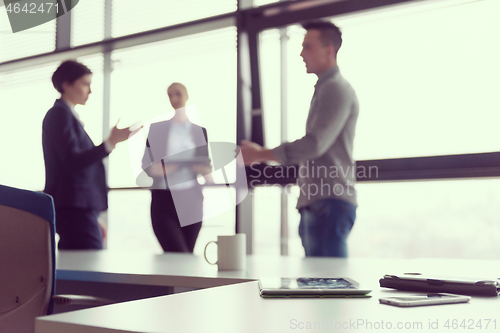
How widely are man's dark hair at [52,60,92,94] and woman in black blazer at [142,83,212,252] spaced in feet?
1.72

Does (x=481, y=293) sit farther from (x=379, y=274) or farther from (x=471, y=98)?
(x=471, y=98)

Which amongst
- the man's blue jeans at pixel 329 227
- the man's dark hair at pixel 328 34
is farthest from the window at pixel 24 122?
the man's blue jeans at pixel 329 227

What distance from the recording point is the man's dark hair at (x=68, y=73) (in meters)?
2.61

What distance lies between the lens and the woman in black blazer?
2.73 metres

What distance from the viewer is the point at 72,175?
2.44 metres

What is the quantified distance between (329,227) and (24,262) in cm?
122

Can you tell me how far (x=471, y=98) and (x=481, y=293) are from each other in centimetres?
215

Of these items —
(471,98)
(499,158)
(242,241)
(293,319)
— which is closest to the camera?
(293,319)

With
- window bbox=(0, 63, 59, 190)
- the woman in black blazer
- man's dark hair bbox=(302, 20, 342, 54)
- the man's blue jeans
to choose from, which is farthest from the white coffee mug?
window bbox=(0, 63, 59, 190)

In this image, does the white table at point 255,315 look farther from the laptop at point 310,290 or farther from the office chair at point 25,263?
the office chair at point 25,263

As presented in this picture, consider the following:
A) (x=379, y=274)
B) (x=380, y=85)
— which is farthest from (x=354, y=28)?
(x=379, y=274)

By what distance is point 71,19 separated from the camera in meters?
4.23

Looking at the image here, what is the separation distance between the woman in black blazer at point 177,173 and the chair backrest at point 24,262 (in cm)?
142

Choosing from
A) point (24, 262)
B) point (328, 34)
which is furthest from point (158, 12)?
point (24, 262)
